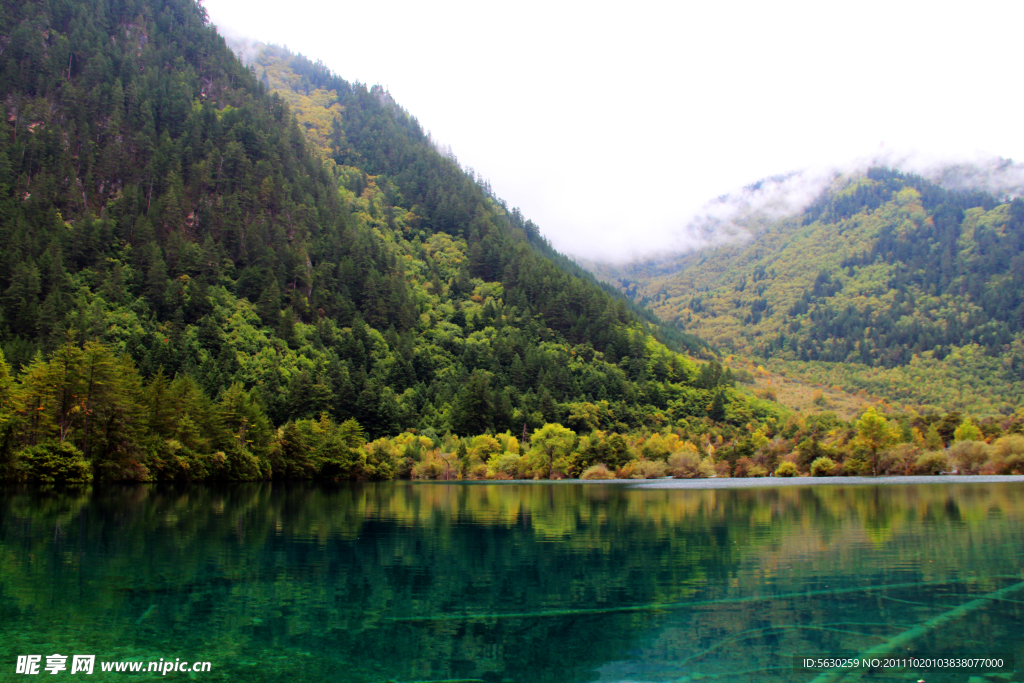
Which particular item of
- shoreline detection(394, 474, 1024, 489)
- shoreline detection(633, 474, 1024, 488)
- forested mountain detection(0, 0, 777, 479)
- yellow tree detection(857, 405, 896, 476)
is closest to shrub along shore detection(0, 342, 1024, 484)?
yellow tree detection(857, 405, 896, 476)

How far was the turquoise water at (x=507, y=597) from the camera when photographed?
16.0 meters

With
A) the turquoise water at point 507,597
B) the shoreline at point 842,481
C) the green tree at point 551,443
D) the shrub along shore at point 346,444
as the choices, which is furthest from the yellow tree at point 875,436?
the turquoise water at point 507,597

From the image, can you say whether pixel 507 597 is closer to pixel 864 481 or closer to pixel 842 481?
pixel 864 481

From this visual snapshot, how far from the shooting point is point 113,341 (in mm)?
126375

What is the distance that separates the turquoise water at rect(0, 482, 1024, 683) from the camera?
16000 millimetres

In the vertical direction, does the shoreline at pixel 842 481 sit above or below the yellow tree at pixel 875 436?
below

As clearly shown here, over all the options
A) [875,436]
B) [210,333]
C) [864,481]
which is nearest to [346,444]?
[210,333]

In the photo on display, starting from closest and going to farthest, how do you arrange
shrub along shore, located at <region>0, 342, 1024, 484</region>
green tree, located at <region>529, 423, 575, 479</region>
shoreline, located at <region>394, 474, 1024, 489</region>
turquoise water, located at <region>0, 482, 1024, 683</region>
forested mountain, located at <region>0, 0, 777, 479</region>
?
turquoise water, located at <region>0, 482, 1024, 683</region> < shrub along shore, located at <region>0, 342, 1024, 484</region> < shoreline, located at <region>394, 474, 1024, 489</region> < forested mountain, located at <region>0, 0, 777, 479</region> < green tree, located at <region>529, 423, 575, 479</region>

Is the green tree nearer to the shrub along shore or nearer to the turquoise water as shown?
the shrub along shore

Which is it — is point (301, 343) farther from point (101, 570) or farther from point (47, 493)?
point (101, 570)

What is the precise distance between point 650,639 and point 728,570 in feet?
33.4

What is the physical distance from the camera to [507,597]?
22141mm

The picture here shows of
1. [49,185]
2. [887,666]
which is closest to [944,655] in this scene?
[887,666]

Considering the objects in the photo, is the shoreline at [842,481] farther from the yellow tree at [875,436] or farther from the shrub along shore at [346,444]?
the shrub along shore at [346,444]
